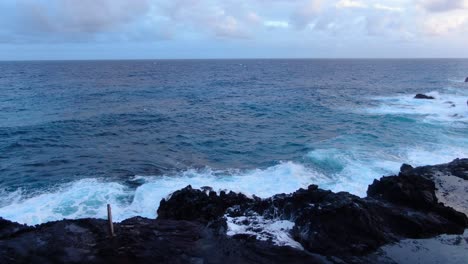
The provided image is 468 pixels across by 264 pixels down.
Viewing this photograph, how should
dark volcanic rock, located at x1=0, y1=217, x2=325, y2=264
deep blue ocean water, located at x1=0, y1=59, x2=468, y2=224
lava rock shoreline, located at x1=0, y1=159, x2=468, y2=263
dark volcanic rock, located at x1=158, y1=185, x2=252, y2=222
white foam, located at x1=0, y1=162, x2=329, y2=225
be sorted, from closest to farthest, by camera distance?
dark volcanic rock, located at x1=0, y1=217, x2=325, y2=264, lava rock shoreline, located at x1=0, y1=159, x2=468, y2=263, dark volcanic rock, located at x1=158, y1=185, x2=252, y2=222, white foam, located at x1=0, y1=162, x2=329, y2=225, deep blue ocean water, located at x1=0, y1=59, x2=468, y2=224

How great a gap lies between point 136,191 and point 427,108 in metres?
44.9

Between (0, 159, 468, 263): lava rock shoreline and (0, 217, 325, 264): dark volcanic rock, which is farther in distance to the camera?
(0, 159, 468, 263): lava rock shoreline

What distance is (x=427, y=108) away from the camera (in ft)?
170

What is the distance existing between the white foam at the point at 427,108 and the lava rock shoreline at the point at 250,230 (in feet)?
94.9

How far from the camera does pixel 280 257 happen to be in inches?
529

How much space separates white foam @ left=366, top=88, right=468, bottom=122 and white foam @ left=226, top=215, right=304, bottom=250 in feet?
113

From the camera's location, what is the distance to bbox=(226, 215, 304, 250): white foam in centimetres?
1464

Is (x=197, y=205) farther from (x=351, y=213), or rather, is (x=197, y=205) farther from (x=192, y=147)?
(x=192, y=147)

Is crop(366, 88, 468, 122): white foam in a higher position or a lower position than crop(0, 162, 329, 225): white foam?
higher

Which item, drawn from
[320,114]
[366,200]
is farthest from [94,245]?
[320,114]

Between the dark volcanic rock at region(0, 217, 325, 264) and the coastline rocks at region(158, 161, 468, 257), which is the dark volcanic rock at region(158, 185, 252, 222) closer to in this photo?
the coastline rocks at region(158, 161, 468, 257)

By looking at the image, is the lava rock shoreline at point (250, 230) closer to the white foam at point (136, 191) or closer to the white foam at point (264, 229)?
the white foam at point (264, 229)

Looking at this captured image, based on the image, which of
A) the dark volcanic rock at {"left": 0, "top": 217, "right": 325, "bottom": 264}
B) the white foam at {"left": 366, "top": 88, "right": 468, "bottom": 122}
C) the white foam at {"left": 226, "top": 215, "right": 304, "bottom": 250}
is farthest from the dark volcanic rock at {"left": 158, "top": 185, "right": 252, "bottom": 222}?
the white foam at {"left": 366, "top": 88, "right": 468, "bottom": 122}

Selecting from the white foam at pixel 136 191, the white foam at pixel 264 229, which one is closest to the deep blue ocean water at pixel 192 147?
the white foam at pixel 136 191
